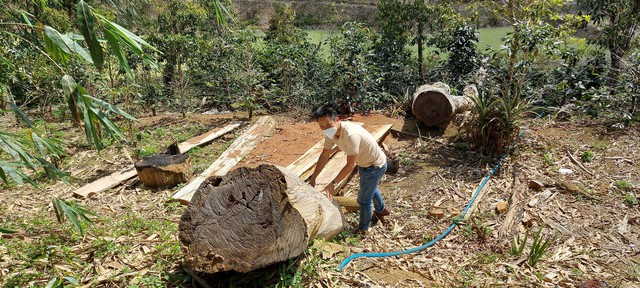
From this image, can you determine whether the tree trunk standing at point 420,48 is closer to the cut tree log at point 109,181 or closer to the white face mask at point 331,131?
the cut tree log at point 109,181

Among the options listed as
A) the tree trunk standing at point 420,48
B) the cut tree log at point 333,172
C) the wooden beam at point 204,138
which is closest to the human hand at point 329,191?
the cut tree log at point 333,172

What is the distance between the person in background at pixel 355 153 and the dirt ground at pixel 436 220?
1.43 ft

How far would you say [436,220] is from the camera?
468 cm

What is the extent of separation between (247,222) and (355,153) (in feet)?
4.05

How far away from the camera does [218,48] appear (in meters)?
9.41

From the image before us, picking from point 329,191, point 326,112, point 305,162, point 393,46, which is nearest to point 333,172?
point 305,162

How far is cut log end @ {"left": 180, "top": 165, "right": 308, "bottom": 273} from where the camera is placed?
111 inches

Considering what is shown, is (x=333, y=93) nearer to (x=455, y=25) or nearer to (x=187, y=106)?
(x=455, y=25)

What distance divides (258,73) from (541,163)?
18.3ft

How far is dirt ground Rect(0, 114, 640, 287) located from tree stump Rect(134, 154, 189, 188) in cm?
16

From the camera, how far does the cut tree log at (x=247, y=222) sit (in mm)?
2812

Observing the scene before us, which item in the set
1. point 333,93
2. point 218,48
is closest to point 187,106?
point 218,48

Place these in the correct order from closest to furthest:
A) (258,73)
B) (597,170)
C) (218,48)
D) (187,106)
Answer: (597,170) < (258,73) < (218,48) < (187,106)

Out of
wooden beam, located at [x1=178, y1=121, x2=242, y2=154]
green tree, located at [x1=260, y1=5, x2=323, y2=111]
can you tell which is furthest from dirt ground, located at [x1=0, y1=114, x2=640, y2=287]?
green tree, located at [x1=260, y1=5, x2=323, y2=111]
